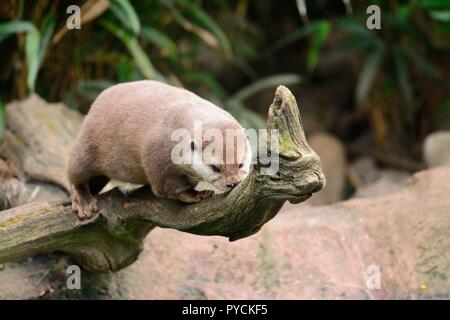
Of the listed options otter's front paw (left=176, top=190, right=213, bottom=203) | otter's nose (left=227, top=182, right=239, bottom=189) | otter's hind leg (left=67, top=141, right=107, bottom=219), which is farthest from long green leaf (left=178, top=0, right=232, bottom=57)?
otter's nose (left=227, top=182, right=239, bottom=189)

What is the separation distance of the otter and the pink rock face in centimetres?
66

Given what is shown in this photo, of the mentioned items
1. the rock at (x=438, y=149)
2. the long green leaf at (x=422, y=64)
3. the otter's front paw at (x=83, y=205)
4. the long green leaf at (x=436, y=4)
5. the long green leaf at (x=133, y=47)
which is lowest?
the otter's front paw at (x=83, y=205)

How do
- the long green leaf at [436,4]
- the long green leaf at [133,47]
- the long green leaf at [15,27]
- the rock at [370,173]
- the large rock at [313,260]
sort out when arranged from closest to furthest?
the large rock at [313,260] < the long green leaf at [15,27] < the long green leaf at [133,47] < the long green leaf at [436,4] < the rock at [370,173]

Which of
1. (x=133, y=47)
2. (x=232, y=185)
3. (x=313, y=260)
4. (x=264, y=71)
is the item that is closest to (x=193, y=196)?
(x=232, y=185)

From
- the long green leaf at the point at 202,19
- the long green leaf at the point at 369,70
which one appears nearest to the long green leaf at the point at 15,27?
the long green leaf at the point at 202,19

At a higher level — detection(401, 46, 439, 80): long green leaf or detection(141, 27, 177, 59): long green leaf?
detection(401, 46, 439, 80): long green leaf

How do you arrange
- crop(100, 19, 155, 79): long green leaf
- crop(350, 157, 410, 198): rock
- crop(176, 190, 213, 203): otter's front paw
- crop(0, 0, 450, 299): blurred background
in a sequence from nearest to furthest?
crop(176, 190, 213, 203): otter's front paw
crop(0, 0, 450, 299): blurred background
crop(100, 19, 155, 79): long green leaf
crop(350, 157, 410, 198): rock

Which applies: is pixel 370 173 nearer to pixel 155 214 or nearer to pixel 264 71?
pixel 264 71

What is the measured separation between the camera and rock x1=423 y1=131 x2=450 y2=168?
5.62m

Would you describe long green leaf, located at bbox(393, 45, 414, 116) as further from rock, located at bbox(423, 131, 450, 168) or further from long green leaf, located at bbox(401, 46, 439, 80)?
rock, located at bbox(423, 131, 450, 168)

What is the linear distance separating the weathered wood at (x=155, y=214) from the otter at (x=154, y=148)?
7 cm

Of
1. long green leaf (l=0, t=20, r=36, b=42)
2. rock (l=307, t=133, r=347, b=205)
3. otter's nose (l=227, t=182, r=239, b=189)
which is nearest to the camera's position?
otter's nose (l=227, t=182, r=239, b=189)

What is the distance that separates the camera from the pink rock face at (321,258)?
3.68 m

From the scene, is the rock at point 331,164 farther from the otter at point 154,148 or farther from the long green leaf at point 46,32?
the otter at point 154,148
